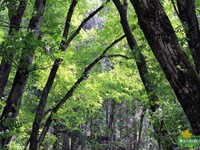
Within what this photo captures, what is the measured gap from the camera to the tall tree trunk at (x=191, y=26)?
492cm

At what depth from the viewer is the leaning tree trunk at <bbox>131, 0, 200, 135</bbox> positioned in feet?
10.1

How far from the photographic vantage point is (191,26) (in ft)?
16.7

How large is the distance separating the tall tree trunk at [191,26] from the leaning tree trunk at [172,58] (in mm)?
1757

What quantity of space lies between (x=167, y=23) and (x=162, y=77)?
3.73m

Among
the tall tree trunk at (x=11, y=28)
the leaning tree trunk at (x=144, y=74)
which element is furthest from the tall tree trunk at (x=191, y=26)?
the tall tree trunk at (x=11, y=28)

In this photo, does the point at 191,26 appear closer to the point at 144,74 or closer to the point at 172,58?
the point at 172,58

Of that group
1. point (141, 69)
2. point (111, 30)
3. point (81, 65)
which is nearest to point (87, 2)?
point (111, 30)

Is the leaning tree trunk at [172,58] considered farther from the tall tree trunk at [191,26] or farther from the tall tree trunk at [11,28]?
the tall tree trunk at [11,28]

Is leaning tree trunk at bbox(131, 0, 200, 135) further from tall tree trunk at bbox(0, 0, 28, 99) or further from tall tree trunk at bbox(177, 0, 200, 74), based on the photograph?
tall tree trunk at bbox(0, 0, 28, 99)

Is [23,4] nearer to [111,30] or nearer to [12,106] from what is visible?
[12,106]

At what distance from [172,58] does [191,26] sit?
2192 mm

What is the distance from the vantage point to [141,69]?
28.0ft

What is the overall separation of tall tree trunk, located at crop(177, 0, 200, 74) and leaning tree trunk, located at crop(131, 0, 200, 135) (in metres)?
1.76

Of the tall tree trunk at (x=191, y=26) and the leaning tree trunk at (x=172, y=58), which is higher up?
the tall tree trunk at (x=191, y=26)
